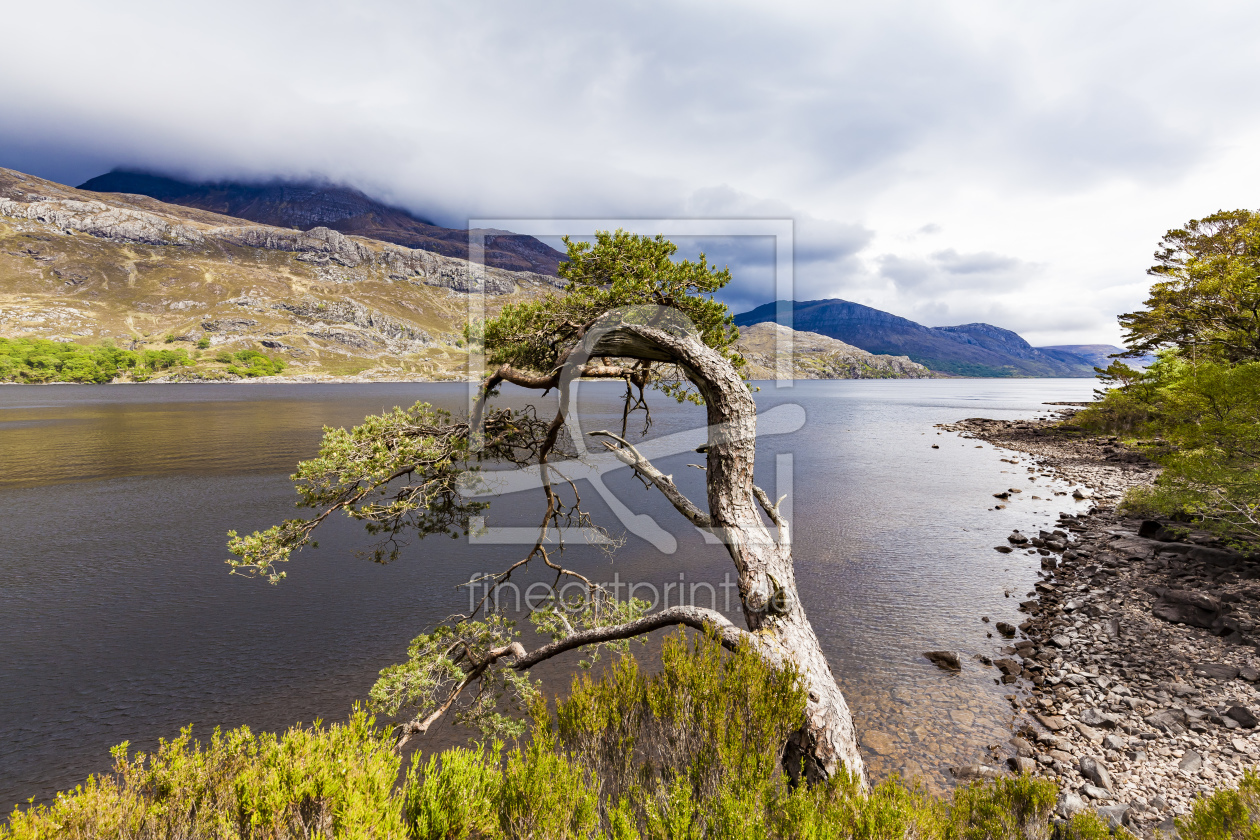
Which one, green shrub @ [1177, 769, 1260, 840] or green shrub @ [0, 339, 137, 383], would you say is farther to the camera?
green shrub @ [0, 339, 137, 383]

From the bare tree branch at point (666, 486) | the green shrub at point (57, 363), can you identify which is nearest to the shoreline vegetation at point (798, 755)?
the bare tree branch at point (666, 486)

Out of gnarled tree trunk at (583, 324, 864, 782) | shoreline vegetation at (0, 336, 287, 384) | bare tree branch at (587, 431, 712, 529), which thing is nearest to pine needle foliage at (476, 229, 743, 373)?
gnarled tree trunk at (583, 324, 864, 782)

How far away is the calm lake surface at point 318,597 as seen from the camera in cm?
1302

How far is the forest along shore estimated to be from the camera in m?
9.03

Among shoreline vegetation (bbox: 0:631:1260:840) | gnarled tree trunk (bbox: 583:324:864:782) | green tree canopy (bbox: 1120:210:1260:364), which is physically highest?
green tree canopy (bbox: 1120:210:1260:364)

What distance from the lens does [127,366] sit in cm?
17262

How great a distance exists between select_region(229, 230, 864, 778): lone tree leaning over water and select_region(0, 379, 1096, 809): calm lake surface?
714cm

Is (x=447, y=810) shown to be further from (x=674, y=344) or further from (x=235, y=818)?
(x=674, y=344)

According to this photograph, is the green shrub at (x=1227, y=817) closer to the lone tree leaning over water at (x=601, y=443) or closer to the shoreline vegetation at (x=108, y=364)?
the lone tree leaning over water at (x=601, y=443)

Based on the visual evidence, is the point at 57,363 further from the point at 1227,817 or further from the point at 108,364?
the point at 1227,817

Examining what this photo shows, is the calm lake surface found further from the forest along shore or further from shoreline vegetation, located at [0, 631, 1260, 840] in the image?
shoreline vegetation, located at [0, 631, 1260, 840]

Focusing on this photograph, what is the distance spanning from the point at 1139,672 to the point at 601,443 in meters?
15.0

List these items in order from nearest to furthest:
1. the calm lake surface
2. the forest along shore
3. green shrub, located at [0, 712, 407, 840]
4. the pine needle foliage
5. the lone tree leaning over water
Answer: green shrub, located at [0, 712, 407, 840] → the lone tree leaning over water → the pine needle foliage → the forest along shore → the calm lake surface

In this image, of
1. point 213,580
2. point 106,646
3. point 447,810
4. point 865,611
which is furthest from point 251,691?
point 865,611
